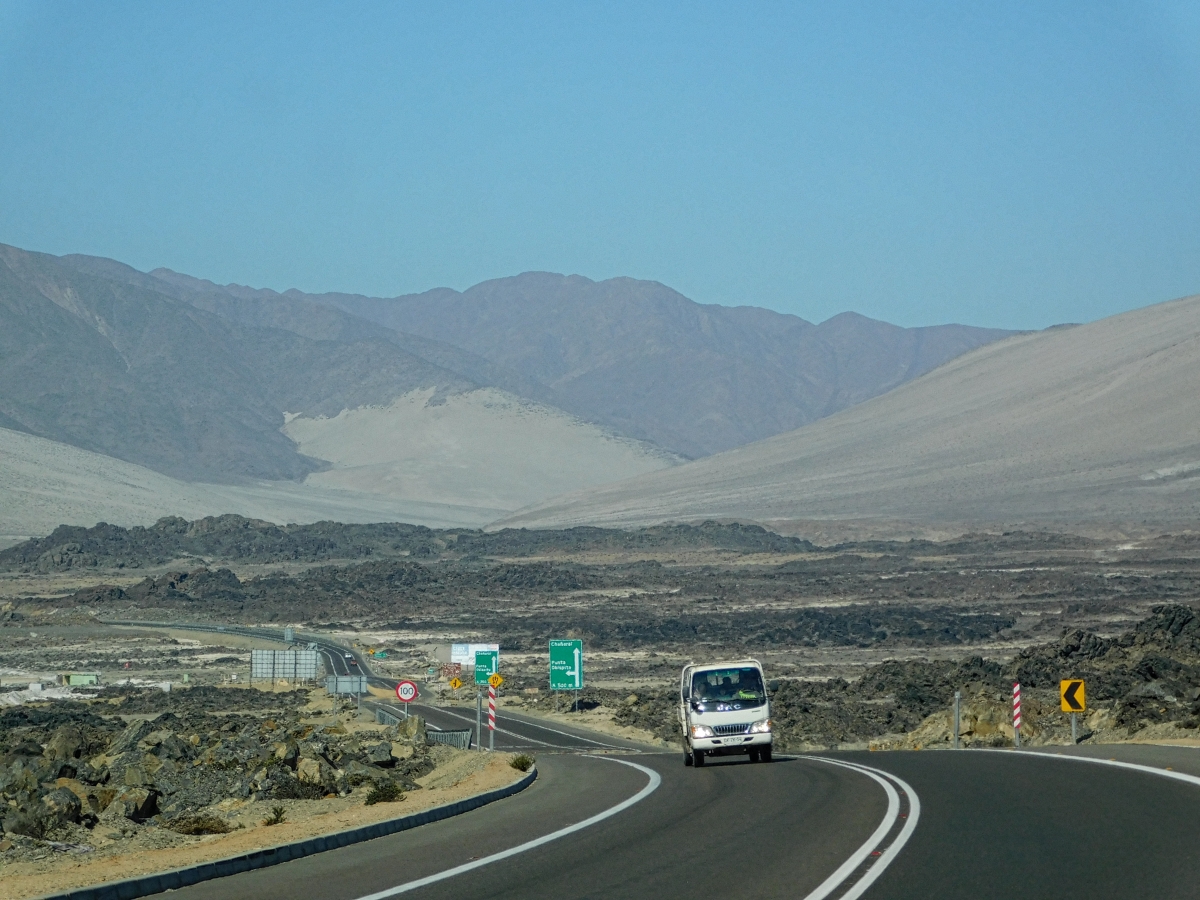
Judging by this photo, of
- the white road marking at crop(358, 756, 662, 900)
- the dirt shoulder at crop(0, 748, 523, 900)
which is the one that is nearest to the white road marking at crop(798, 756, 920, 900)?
the white road marking at crop(358, 756, 662, 900)

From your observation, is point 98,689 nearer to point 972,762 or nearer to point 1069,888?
point 972,762

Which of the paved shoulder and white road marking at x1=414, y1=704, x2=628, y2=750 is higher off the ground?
the paved shoulder

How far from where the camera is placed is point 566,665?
2383 inches

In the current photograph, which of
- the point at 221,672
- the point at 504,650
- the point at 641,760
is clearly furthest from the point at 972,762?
the point at 504,650

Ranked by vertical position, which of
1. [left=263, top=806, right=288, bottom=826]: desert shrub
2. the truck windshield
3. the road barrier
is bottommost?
the road barrier

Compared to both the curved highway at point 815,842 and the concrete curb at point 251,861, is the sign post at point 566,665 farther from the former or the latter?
the concrete curb at point 251,861

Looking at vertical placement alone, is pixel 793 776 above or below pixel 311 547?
below

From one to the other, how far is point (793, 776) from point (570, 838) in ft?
26.3

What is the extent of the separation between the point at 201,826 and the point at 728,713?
10763 mm

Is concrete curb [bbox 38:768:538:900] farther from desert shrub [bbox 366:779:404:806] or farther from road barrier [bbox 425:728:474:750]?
road barrier [bbox 425:728:474:750]

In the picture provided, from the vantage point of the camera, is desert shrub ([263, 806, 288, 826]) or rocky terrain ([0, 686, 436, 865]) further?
desert shrub ([263, 806, 288, 826])

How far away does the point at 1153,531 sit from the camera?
17100 centimetres

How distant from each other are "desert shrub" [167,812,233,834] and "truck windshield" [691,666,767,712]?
10067 millimetres

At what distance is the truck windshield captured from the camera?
2661 centimetres
